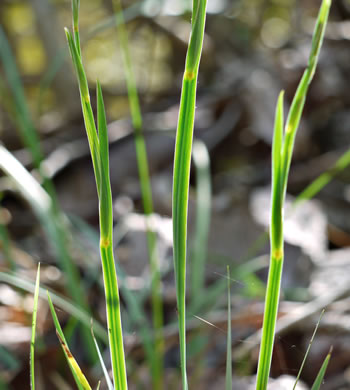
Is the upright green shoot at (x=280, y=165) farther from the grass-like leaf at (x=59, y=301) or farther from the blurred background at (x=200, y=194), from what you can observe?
the grass-like leaf at (x=59, y=301)

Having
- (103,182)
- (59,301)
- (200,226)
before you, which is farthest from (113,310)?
(200,226)

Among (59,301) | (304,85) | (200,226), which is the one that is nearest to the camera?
(304,85)

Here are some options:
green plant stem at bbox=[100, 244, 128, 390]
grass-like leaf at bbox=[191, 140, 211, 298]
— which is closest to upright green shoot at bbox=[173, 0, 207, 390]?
green plant stem at bbox=[100, 244, 128, 390]

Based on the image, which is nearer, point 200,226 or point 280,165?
point 280,165

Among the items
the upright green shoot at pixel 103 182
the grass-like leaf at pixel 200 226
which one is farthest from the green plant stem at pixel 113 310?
the grass-like leaf at pixel 200 226

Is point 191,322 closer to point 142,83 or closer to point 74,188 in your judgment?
point 74,188

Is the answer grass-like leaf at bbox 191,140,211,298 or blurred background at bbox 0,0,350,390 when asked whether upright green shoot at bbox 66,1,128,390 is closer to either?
blurred background at bbox 0,0,350,390

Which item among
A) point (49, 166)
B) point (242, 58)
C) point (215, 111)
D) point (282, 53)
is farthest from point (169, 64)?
point (49, 166)

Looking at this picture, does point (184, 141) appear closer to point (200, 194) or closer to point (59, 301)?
point (59, 301)
